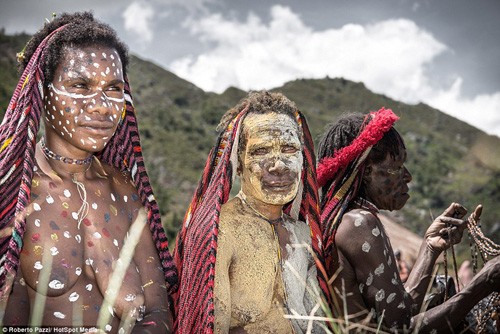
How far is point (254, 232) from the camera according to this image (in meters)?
3.49

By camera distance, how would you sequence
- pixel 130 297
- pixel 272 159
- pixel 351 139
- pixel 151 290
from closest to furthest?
pixel 130 297 < pixel 151 290 < pixel 272 159 < pixel 351 139

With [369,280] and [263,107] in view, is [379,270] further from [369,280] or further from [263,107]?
[263,107]

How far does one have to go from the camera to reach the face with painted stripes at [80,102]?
3148mm

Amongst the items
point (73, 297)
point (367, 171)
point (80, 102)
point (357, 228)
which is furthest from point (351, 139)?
point (73, 297)

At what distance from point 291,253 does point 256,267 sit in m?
0.28

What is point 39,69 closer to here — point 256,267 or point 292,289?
point 256,267

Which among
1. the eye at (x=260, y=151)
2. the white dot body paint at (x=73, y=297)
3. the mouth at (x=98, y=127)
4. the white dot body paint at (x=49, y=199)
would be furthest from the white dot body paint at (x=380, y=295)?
the white dot body paint at (x=49, y=199)

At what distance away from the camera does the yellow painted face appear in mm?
3494

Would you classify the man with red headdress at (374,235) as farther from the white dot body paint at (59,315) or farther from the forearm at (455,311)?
the white dot body paint at (59,315)

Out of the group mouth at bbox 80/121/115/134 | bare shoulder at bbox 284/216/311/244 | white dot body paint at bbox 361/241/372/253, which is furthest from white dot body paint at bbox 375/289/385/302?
mouth at bbox 80/121/115/134

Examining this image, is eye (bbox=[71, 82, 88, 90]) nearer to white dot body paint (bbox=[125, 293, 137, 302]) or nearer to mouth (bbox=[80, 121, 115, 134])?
mouth (bbox=[80, 121, 115, 134])

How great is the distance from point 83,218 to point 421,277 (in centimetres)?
232

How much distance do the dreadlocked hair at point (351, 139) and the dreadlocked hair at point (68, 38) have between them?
1602 millimetres

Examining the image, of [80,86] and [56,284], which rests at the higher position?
[80,86]
